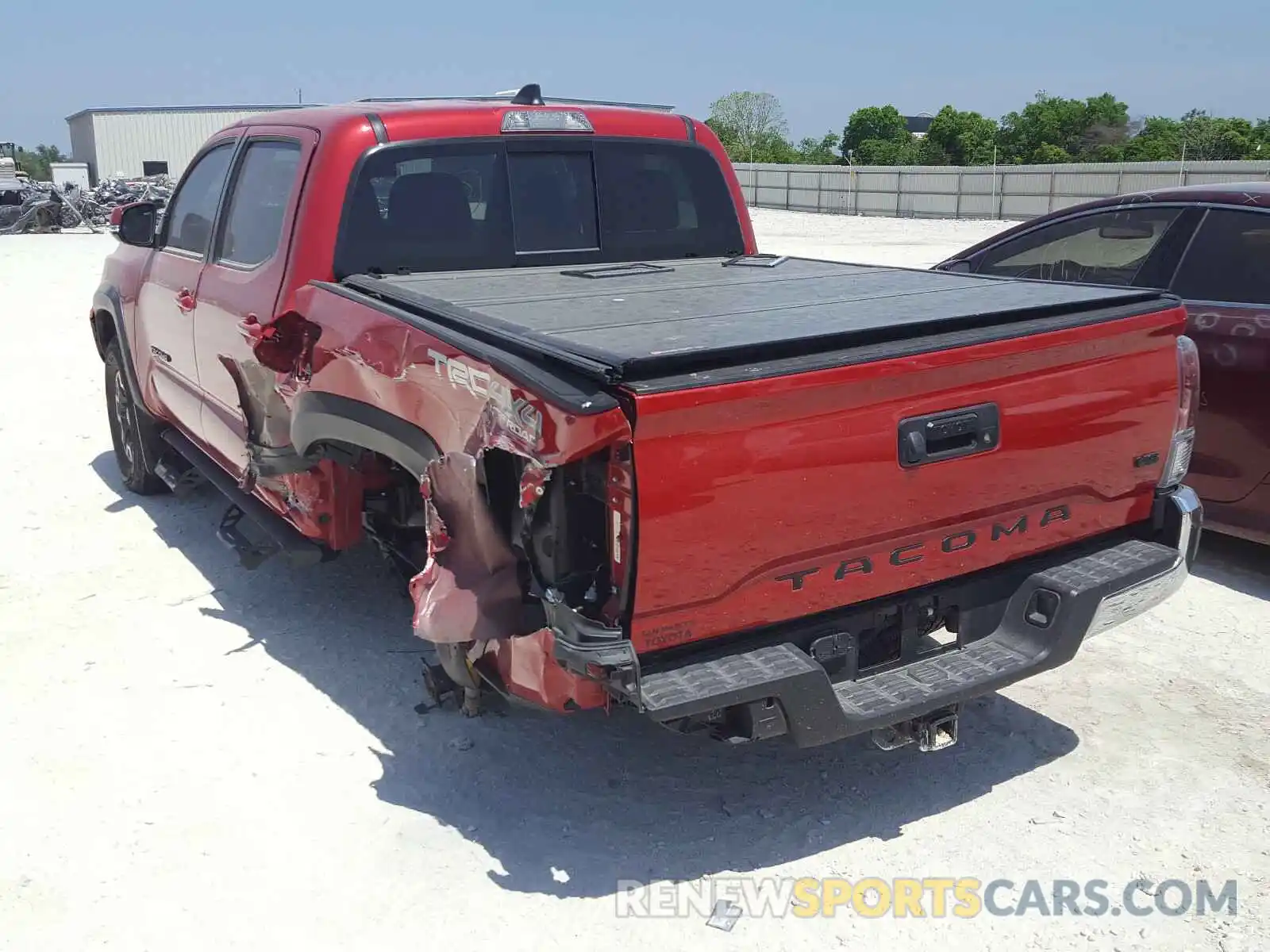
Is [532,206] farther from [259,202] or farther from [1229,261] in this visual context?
[1229,261]

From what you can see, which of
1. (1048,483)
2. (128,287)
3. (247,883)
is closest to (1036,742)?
(1048,483)

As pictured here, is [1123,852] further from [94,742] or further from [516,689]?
[94,742]

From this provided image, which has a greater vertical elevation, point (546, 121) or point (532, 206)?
point (546, 121)

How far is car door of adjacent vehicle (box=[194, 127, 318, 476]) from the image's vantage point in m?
4.47

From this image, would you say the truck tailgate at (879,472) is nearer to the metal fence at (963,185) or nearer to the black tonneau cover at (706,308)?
the black tonneau cover at (706,308)

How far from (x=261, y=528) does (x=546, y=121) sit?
2088 millimetres

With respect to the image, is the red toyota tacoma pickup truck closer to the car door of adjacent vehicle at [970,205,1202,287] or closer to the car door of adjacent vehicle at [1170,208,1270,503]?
the car door of adjacent vehicle at [1170,208,1270,503]

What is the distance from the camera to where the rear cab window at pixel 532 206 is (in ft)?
14.9

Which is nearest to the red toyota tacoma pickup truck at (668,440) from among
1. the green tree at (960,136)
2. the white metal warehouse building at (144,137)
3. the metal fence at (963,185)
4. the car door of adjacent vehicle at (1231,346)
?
the car door of adjacent vehicle at (1231,346)

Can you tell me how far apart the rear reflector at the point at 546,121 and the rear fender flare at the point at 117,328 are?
276 centimetres

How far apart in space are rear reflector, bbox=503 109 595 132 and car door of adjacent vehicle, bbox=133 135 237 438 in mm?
1387

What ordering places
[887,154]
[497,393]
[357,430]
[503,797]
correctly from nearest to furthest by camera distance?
[497,393], [503,797], [357,430], [887,154]

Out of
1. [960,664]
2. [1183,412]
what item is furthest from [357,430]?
[1183,412]

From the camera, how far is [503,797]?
3676 millimetres
